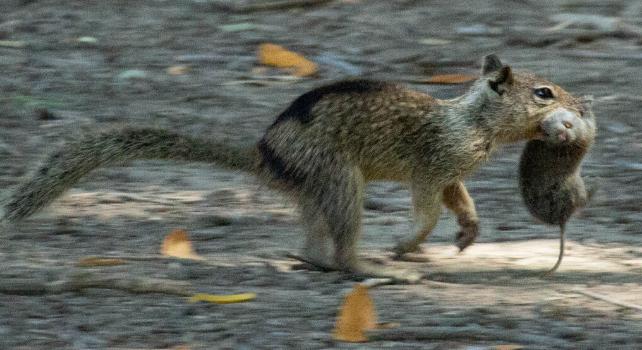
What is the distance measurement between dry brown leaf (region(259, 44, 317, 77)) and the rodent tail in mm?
3331

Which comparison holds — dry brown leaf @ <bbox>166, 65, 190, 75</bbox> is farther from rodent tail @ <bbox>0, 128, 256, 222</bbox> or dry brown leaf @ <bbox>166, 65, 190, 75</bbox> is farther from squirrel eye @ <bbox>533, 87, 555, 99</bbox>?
squirrel eye @ <bbox>533, 87, 555, 99</bbox>

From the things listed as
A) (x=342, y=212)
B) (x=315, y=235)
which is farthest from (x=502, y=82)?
(x=315, y=235)

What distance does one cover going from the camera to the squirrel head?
6281mm

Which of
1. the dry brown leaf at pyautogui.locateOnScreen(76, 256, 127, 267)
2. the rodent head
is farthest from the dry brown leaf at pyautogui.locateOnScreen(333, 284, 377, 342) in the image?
the rodent head

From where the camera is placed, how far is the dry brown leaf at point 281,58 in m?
9.60

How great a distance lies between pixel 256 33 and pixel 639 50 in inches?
112

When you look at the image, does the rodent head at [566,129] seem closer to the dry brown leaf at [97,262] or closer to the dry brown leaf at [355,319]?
the dry brown leaf at [355,319]

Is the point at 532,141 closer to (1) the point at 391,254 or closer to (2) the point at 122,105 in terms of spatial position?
(1) the point at 391,254

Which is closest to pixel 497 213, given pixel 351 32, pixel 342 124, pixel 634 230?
pixel 634 230

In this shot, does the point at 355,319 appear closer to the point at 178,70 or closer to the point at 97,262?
the point at 97,262

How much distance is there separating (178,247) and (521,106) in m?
1.73

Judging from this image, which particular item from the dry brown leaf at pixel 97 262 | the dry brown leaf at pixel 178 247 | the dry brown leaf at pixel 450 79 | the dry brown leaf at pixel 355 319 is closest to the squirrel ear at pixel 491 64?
the dry brown leaf at pixel 178 247

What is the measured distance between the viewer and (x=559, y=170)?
630 centimetres

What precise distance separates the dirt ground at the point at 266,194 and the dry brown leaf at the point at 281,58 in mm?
80
